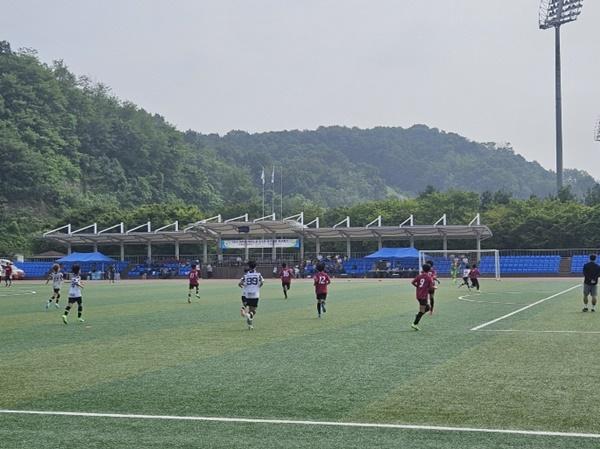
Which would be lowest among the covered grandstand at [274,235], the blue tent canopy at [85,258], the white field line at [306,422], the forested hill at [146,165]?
the white field line at [306,422]

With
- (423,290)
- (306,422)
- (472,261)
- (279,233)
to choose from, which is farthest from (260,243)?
(306,422)

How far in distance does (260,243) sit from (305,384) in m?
62.2

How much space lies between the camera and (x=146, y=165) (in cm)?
13612

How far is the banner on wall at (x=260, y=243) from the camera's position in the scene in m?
73.5

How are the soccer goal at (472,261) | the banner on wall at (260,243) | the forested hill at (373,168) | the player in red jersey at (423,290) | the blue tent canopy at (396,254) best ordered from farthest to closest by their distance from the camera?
the forested hill at (373,168)
the banner on wall at (260,243)
the blue tent canopy at (396,254)
the soccer goal at (472,261)
the player in red jersey at (423,290)

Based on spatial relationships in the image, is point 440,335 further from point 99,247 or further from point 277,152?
point 277,152

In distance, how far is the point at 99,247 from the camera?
84.5 m

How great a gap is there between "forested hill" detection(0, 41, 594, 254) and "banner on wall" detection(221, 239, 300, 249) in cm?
2144

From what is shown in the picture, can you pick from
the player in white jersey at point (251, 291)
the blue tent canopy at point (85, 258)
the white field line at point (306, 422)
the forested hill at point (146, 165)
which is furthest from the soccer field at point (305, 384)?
the forested hill at point (146, 165)

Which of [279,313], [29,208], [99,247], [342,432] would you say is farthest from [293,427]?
[29,208]

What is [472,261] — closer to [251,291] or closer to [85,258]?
[85,258]

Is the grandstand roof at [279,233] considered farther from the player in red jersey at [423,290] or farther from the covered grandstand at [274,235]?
the player in red jersey at [423,290]

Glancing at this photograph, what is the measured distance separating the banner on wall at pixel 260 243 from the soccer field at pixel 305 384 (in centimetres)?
5097

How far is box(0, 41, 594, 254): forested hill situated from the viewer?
361ft
